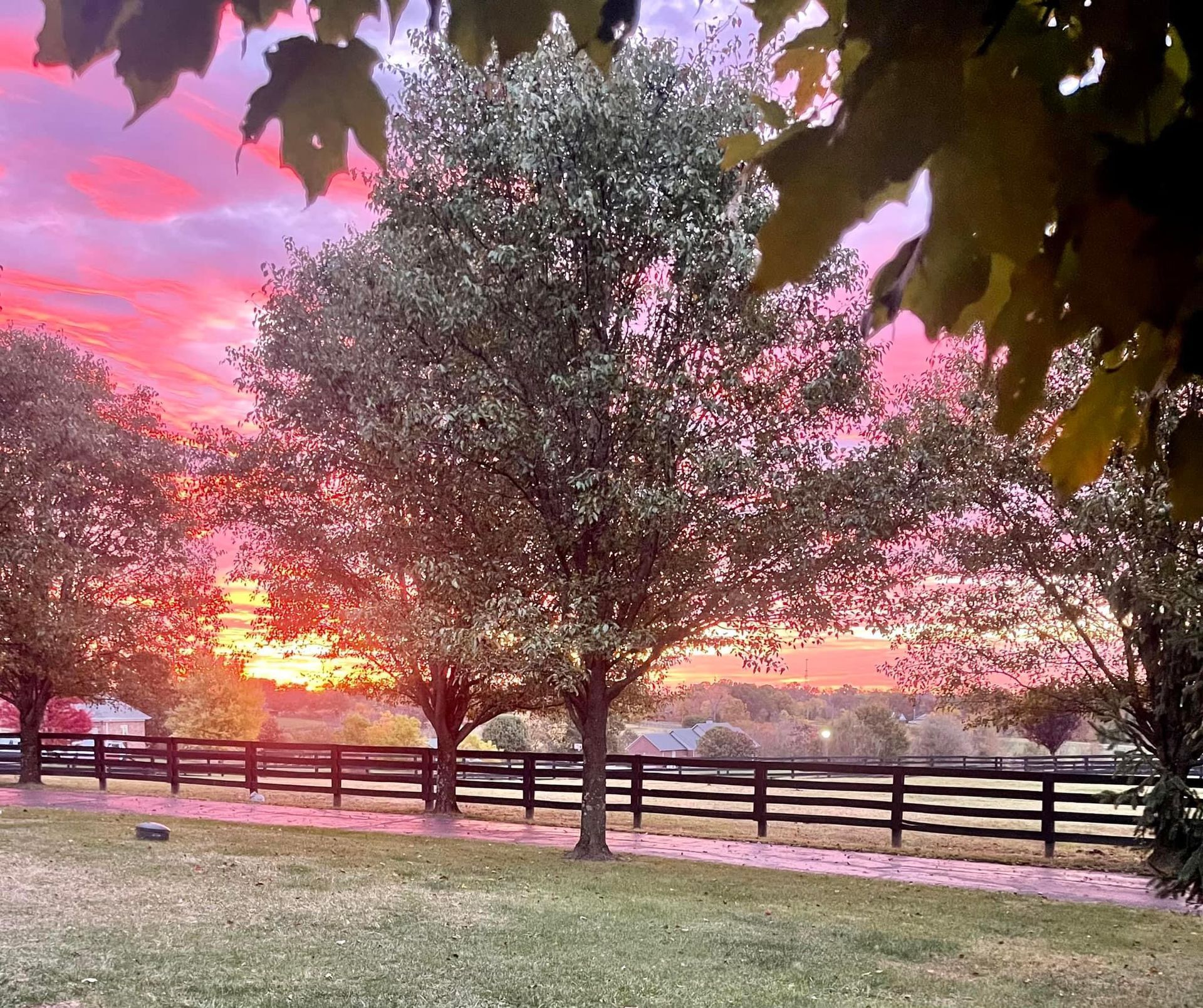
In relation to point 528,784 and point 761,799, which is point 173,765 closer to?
point 528,784

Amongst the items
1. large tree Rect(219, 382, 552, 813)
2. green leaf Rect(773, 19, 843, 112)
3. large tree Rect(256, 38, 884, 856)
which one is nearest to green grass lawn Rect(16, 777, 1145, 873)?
large tree Rect(219, 382, 552, 813)

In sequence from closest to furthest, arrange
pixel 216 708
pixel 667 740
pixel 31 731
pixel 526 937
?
pixel 526 937 < pixel 31 731 < pixel 216 708 < pixel 667 740

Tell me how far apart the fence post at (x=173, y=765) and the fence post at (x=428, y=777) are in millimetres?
5579

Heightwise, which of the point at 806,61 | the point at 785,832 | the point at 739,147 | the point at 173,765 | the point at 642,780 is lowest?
the point at 785,832

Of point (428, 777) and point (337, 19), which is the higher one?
point (337, 19)

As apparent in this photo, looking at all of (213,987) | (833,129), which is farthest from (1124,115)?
(213,987)

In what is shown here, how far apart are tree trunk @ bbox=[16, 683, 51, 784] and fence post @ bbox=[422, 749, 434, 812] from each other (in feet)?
29.7

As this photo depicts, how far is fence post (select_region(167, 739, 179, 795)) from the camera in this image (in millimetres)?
19906

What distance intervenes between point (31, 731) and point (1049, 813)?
19744 millimetres

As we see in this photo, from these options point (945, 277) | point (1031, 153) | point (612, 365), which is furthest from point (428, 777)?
point (1031, 153)

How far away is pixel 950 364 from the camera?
46.7ft

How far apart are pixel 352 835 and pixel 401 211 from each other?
8464mm

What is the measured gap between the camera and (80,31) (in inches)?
35.2

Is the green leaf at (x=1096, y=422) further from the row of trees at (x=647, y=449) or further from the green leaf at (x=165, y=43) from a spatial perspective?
the row of trees at (x=647, y=449)
